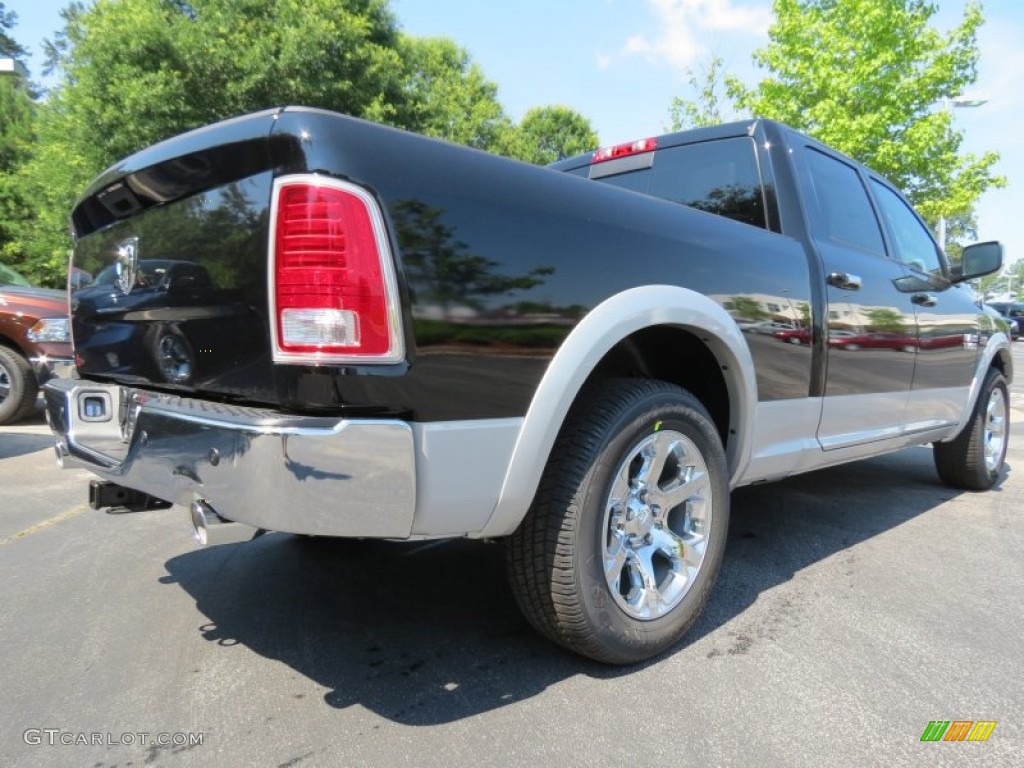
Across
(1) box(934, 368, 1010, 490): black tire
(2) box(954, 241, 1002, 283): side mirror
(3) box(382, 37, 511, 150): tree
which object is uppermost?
(3) box(382, 37, 511, 150): tree

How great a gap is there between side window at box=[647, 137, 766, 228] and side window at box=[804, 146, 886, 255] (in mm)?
302

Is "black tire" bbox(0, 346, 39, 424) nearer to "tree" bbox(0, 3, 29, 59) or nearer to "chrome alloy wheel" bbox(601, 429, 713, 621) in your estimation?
"chrome alloy wheel" bbox(601, 429, 713, 621)

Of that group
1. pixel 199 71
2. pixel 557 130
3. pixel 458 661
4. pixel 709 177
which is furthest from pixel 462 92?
pixel 458 661

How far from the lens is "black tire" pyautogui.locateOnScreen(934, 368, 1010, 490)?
464 cm

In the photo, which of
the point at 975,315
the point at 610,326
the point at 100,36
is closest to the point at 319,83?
the point at 100,36

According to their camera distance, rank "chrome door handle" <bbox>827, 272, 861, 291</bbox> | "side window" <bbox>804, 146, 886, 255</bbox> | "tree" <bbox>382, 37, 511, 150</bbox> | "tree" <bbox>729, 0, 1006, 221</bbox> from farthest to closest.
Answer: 1. "tree" <bbox>382, 37, 511, 150</bbox>
2. "tree" <bbox>729, 0, 1006, 221</bbox>
3. "side window" <bbox>804, 146, 886, 255</bbox>
4. "chrome door handle" <bbox>827, 272, 861, 291</bbox>

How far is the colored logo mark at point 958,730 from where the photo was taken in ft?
6.40

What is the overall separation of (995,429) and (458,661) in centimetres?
448

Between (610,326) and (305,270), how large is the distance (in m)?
0.89

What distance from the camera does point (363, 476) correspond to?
1.66m

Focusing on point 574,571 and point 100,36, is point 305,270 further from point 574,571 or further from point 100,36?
point 100,36

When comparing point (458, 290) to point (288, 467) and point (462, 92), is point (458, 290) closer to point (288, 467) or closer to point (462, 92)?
point (288, 467)

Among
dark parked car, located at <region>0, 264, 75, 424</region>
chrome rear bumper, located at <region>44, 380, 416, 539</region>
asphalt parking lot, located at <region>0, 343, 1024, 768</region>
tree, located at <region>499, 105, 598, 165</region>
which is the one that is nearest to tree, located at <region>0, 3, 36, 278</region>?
dark parked car, located at <region>0, 264, 75, 424</region>

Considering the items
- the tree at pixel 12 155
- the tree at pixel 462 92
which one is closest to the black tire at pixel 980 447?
the tree at pixel 12 155
